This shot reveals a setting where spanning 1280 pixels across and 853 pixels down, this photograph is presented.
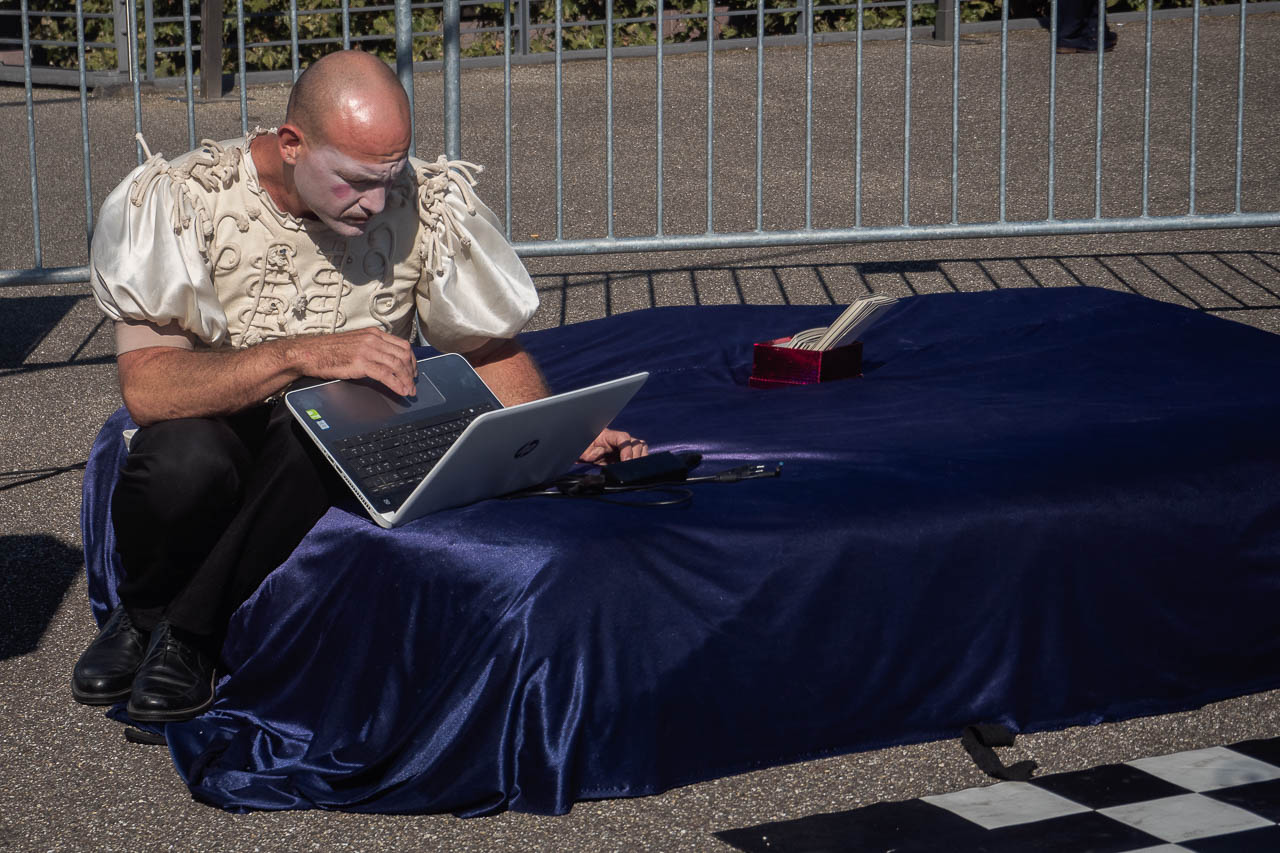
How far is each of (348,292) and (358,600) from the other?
71 cm

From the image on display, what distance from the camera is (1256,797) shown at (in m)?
2.58

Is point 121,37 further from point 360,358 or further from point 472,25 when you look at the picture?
point 360,358

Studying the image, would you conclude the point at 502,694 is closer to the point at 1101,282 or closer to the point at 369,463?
the point at 369,463

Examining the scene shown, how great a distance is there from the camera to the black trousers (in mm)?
2781

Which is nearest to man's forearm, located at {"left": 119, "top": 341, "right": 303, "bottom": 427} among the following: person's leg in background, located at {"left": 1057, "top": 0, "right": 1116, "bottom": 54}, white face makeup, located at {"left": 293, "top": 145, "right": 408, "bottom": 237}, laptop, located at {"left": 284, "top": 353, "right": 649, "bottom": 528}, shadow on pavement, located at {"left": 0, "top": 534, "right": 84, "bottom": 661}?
laptop, located at {"left": 284, "top": 353, "right": 649, "bottom": 528}

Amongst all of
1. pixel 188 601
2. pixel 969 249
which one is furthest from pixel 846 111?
pixel 188 601

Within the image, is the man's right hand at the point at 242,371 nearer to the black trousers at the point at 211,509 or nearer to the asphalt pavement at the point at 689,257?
the black trousers at the point at 211,509

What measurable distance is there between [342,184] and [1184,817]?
177 cm

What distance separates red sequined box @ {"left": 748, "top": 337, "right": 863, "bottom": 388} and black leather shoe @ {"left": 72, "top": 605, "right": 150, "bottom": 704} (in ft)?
5.17

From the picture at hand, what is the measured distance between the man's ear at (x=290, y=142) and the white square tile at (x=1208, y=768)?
6.01 feet

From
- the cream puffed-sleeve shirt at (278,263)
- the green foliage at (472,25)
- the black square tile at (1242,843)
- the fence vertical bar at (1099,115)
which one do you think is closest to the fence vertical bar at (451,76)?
the cream puffed-sleeve shirt at (278,263)

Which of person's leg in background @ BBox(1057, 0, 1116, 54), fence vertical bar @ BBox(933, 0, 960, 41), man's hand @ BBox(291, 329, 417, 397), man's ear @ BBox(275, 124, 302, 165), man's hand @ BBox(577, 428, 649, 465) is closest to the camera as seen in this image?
man's hand @ BBox(291, 329, 417, 397)

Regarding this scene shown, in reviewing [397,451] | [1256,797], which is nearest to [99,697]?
[397,451]

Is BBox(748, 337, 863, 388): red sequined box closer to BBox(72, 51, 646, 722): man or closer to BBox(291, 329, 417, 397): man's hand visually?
BBox(72, 51, 646, 722): man
